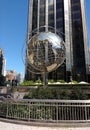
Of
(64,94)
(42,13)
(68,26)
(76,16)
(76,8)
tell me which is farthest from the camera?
(42,13)

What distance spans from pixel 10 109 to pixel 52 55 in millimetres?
15254

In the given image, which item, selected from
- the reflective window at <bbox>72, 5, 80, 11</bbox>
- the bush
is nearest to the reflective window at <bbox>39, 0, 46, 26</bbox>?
the reflective window at <bbox>72, 5, 80, 11</bbox>

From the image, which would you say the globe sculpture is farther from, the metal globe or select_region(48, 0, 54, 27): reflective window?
select_region(48, 0, 54, 27): reflective window

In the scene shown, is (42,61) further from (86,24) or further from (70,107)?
(86,24)

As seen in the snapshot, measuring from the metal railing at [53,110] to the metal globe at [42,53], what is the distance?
11883 mm

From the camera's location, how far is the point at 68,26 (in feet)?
212

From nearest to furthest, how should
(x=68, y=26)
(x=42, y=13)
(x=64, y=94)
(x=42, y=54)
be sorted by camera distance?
(x=64, y=94) < (x=42, y=54) < (x=68, y=26) < (x=42, y=13)

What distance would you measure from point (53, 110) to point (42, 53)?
1378 centimetres

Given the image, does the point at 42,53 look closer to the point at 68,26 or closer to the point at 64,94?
the point at 64,94

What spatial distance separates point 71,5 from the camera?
227 ft

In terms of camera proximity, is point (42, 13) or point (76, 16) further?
point (42, 13)

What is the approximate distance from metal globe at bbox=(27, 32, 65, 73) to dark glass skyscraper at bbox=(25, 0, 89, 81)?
36713mm

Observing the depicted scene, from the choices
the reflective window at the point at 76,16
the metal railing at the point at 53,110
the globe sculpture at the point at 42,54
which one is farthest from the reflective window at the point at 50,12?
the metal railing at the point at 53,110

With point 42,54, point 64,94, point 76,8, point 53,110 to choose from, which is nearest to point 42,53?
point 42,54
